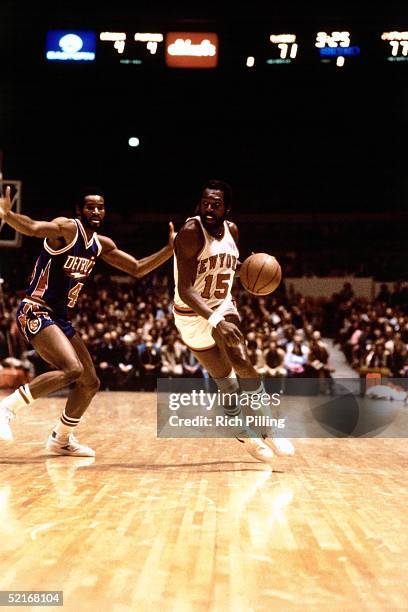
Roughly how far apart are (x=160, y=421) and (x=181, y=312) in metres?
3.44

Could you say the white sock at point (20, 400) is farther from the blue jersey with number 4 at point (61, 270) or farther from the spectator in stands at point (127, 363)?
the spectator in stands at point (127, 363)

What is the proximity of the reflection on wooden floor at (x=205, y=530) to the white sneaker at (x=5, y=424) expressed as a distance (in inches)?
7.7

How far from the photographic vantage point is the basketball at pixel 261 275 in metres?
5.09

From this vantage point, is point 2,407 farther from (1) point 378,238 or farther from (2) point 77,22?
(1) point 378,238

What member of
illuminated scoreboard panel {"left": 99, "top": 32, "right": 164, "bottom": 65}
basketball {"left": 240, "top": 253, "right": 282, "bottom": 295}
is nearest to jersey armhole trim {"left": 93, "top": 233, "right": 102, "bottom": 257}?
basketball {"left": 240, "top": 253, "right": 282, "bottom": 295}

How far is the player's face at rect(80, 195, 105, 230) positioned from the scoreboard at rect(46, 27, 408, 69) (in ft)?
32.6

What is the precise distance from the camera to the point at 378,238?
20828 mm

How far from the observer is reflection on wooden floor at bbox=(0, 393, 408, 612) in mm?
2342

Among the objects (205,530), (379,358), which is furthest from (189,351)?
(205,530)

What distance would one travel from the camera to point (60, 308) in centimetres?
525

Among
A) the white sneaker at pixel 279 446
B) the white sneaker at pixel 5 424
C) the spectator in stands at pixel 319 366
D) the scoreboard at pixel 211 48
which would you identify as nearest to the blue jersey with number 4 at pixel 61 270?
the white sneaker at pixel 5 424

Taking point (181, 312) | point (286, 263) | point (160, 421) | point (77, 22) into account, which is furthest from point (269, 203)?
point (181, 312)

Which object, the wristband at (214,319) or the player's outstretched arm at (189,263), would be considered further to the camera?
the player's outstretched arm at (189,263)

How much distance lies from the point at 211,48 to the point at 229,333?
1099 cm
